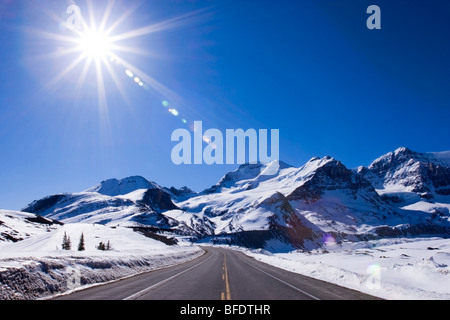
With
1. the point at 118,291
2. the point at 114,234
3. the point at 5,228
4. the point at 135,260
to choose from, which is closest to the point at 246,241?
the point at 114,234

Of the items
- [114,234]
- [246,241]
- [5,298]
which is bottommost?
[246,241]

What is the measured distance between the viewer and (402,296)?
12.4 metres

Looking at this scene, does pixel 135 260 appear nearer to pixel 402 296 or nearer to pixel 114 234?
pixel 402 296

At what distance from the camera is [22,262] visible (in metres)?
13.4

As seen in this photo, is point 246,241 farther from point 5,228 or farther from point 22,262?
point 22,262

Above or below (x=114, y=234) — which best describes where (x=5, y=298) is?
above

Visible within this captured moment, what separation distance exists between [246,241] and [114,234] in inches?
4434
